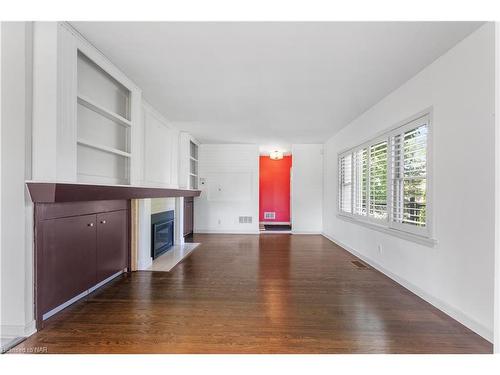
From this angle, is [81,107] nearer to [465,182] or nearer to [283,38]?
[283,38]

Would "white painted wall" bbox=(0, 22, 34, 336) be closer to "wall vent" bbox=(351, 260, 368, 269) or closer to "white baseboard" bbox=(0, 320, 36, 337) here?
"white baseboard" bbox=(0, 320, 36, 337)

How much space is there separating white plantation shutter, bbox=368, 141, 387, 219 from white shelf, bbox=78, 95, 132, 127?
3.59 metres

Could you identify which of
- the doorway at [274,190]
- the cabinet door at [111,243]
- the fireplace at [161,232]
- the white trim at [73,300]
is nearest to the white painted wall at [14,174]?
the white trim at [73,300]

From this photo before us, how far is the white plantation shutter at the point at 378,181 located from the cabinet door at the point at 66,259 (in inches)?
153

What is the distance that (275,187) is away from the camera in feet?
30.5

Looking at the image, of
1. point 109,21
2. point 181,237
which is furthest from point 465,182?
point 181,237

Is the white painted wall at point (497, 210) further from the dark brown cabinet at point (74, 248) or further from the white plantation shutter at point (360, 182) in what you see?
the dark brown cabinet at point (74, 248)

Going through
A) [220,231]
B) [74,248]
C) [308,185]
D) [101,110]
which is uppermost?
[101,110]

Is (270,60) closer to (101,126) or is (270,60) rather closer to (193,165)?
(101,126)

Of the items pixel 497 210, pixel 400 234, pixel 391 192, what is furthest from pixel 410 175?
pixel 497 210

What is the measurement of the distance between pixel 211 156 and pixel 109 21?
513 centimetres

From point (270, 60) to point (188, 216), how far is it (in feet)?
16.0

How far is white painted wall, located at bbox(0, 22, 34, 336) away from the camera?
1.91 m

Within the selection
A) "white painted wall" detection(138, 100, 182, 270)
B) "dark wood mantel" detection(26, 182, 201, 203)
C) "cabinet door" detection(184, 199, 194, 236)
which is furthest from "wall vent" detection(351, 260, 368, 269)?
"cabinet door" detection(184, 199, 194, 236)
